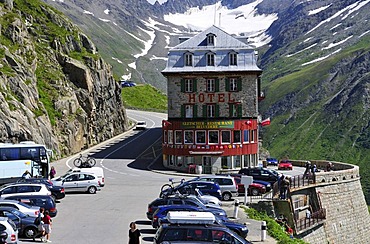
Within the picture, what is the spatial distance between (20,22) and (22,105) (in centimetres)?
1795

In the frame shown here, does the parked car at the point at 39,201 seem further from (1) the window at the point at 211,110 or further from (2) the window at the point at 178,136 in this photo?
(1) the window at the point at 211,110

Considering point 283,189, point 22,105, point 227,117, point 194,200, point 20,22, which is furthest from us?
point 20,22

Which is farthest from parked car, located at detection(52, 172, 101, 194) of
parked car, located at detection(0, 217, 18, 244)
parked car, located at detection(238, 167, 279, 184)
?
parked car, located at detection(0, 217, 18, 244)

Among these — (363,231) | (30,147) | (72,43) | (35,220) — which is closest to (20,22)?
(72,43)

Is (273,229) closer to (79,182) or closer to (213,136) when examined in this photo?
(79,182)

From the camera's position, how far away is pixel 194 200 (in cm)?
3403

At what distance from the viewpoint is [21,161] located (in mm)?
50906

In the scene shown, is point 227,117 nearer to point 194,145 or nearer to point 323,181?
point 194,145

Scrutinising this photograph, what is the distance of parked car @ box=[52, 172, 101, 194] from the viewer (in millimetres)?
47062

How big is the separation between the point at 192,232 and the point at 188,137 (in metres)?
46.8

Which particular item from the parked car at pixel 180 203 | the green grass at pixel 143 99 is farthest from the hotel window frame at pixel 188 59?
the green grass at pixel 143 99

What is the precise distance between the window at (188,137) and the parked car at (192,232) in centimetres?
4563

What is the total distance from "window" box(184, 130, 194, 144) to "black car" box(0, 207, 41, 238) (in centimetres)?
4049

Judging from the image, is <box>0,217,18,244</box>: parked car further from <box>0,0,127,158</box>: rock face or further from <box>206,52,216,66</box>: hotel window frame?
<box>206,52,216,66</box>: hotel window frame
